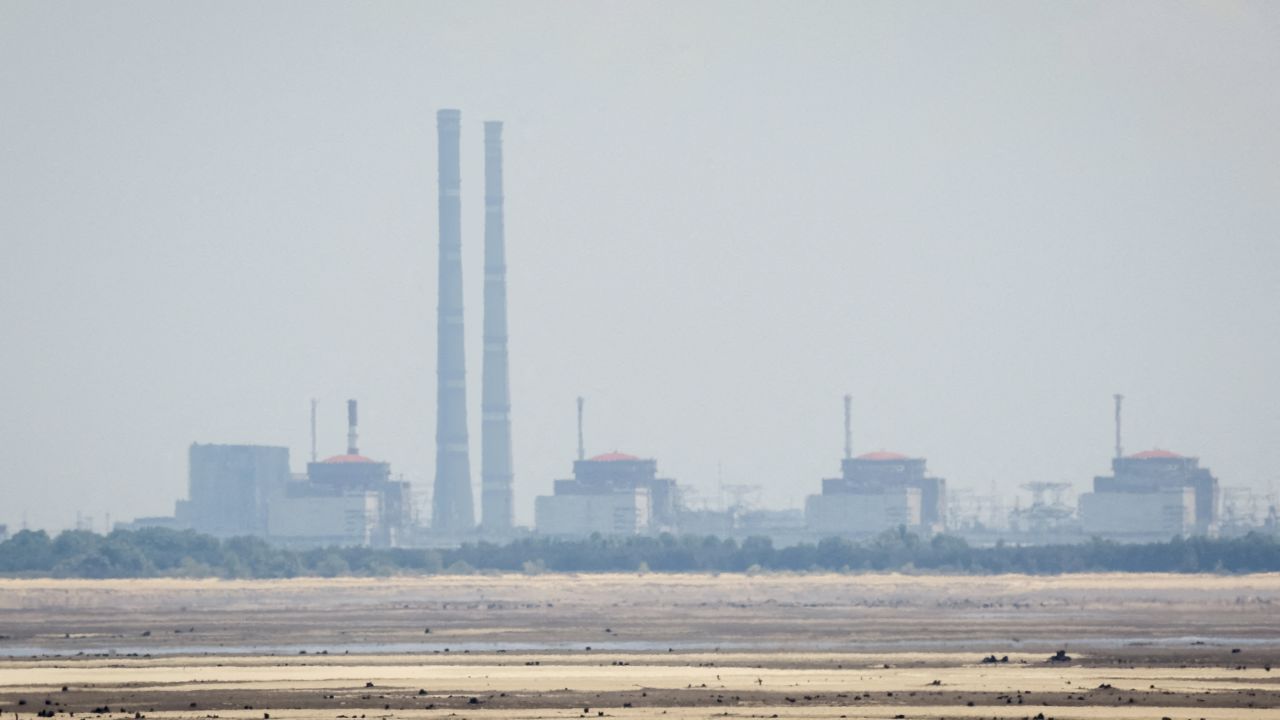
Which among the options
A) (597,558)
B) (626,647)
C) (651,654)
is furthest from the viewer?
(597,558)

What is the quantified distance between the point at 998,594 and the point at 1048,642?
196ft

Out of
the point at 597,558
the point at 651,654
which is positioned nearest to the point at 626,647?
the point at 651,654

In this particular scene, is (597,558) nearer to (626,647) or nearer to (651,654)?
(626,647)

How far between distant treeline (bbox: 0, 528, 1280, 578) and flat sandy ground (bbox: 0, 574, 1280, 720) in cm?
2747

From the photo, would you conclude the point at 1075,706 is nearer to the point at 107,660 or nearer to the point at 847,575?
the point at 107,660

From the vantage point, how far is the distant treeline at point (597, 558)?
6594 inches

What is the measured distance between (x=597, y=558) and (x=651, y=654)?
107 metres

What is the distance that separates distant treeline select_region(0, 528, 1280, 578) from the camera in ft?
550

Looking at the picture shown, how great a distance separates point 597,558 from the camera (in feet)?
591

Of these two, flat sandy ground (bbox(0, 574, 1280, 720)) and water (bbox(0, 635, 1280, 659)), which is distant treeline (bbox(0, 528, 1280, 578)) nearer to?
flat sandy ground (bbox(0, 574, 1280, 720))

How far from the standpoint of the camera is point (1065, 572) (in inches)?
6526

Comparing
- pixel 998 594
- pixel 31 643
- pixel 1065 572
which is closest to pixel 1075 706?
pixel 31 643

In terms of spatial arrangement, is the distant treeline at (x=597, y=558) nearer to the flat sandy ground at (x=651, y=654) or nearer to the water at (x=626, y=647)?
the flat sandy ground at (x=651, y=654)

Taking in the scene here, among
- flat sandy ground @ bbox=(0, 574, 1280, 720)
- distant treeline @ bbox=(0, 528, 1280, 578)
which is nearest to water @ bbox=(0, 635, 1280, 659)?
flat sandy ground @ bbox=(0, 574, 1280, 720)
